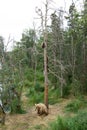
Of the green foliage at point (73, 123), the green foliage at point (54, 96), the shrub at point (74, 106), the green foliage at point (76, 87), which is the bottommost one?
the green foliage at point (54, 96)

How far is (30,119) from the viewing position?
1273 centimetres

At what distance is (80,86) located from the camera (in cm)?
1641

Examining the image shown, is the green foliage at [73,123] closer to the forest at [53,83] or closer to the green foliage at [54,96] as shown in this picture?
the forest at [53,83]

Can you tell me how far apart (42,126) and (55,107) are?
326 centimetres

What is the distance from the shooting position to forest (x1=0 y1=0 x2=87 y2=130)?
38.5 ft

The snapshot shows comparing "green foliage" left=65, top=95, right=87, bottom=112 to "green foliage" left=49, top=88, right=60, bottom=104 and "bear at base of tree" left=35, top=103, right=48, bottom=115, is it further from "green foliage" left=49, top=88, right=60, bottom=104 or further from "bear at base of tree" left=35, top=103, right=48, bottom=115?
"green foliage" left=49, top=88, right=60, bottom=104

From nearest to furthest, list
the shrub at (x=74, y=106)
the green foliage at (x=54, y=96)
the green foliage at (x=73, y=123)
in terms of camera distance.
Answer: the green foliage at (x=73, y=123) → the shrub at (x=74, y=106) → the green foliage at (x=54, y=96)

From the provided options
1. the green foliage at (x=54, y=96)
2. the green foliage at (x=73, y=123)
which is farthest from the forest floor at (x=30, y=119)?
the green foliage at (x=73, y=123)

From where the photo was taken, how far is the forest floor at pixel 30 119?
38.5 ft

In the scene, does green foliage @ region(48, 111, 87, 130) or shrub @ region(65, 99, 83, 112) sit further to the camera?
shrub @ region(65, 99, 83, 112)

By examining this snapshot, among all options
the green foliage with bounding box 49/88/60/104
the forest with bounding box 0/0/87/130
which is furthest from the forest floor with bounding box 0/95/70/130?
the green foliage with bounding box 49/88/60/104

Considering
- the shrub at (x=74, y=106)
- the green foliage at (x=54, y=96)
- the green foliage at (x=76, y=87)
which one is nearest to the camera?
the shrub at (x=74, y=106)

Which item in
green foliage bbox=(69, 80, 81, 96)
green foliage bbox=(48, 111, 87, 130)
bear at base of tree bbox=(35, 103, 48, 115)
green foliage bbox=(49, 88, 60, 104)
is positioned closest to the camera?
green foliage bbox=(48, 111, 87, 130)

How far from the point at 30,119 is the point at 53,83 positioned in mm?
6619
